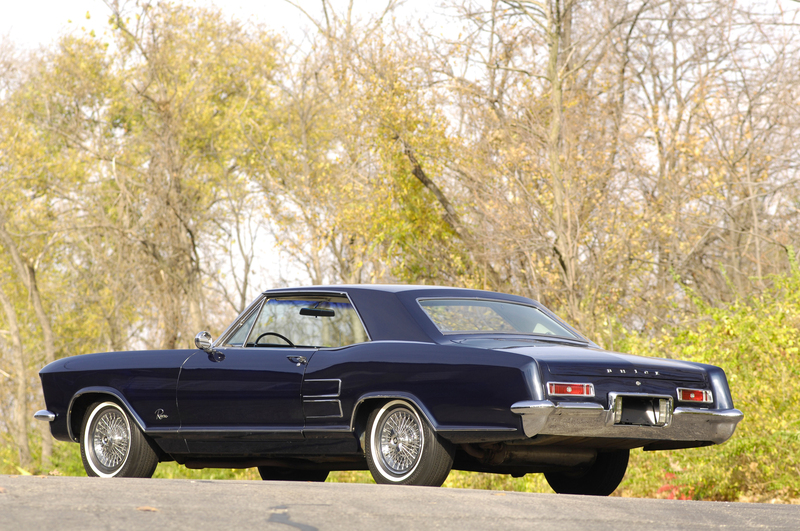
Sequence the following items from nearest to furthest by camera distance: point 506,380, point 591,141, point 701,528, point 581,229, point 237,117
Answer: point 701,528
point 506,380
point 581,229
point 591,141
point 237,117

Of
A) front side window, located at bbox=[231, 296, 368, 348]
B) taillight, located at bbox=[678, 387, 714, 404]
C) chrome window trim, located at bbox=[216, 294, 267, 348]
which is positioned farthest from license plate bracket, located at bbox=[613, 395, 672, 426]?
chrome window trim, located at bbox=[216, 294, 267, 348]

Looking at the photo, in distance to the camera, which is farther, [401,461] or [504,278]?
[504,278]

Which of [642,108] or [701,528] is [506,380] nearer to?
[701,528]

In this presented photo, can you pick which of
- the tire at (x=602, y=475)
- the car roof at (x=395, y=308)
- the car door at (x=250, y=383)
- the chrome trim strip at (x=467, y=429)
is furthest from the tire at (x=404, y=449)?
the tire at (x=602, y=475)

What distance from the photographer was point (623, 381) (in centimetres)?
579

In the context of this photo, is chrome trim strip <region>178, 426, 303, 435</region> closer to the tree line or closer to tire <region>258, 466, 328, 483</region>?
tire <region>258, 466, 328, 483</region>

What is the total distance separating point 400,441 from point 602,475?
1.72 metres

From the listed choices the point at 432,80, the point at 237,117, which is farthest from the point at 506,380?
the point at 237,117

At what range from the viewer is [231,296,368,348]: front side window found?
6.67 metres

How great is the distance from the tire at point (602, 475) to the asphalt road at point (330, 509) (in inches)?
49.8

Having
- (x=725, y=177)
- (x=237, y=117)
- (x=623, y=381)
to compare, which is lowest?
(x=623, y=381)

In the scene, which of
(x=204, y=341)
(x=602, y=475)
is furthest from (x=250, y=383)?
(x=602, y=475)

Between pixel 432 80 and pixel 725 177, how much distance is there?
6295 millimetres

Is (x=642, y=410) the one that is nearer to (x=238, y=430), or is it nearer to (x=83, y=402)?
(x=238, y=430)
